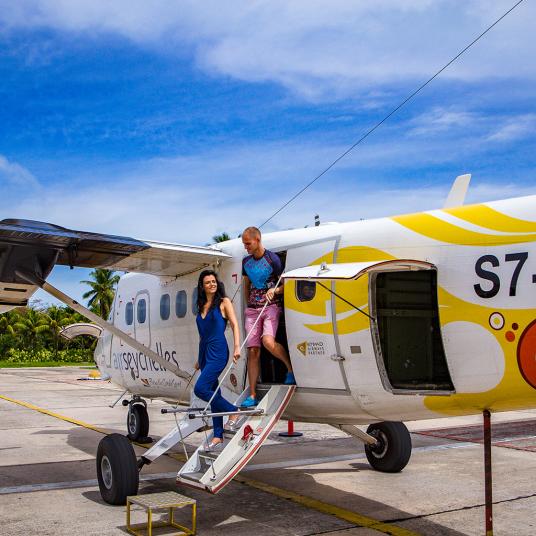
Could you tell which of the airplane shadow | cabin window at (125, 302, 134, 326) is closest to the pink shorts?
the airplane shadow

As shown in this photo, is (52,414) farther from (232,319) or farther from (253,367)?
(232,319)

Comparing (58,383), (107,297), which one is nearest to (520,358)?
(58,383)

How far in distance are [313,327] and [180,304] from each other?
10.5ft

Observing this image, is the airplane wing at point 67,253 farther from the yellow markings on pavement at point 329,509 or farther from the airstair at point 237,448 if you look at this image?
the yellow markings on pavement at point 329,509

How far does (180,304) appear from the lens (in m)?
9.95

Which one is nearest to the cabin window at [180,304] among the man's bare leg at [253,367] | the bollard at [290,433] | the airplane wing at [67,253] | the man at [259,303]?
the airplane wing at [67,253]

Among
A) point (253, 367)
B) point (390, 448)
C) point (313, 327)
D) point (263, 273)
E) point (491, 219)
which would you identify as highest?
point (491, 219)

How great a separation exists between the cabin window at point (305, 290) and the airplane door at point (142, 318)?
4110 mm

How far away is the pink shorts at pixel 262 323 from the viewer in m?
7.75

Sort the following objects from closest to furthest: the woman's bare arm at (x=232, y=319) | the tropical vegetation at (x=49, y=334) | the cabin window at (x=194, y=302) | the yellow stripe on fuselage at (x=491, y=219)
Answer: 1. the yellow stripe on fuselage at (x=491, y=219)
2. the woman's bare arm at (x=232, y=319)
3. the cabin window at (x=194, y=302)
4. the tropical vegetation at (x=49, y=334)

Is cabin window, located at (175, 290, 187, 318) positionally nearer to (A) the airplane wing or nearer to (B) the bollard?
(A) the airplane wing

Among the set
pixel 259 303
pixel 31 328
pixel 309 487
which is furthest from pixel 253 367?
pixel 31 328

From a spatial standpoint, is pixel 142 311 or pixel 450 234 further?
pixel 142 311

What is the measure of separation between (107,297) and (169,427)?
5019 centimetres
